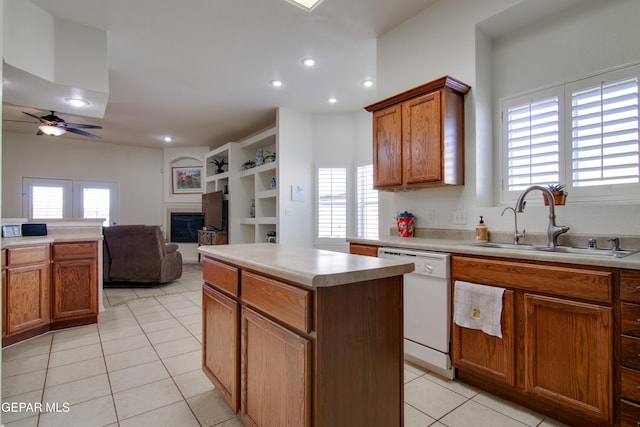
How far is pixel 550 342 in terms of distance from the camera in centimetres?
173

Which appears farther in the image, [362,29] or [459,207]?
[362,29]

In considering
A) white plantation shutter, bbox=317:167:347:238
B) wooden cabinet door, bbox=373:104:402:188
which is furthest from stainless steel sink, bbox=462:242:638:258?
white plantation shutter, bbox=317:167:347:238

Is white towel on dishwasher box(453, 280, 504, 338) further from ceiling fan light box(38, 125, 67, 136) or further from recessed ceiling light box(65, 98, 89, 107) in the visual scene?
ceiling fan light box(38, 125, 67, 136)

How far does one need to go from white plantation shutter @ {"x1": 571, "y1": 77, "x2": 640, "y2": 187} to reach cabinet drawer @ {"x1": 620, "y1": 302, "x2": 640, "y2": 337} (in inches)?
41.1

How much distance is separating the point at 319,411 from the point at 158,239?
4.56 metres

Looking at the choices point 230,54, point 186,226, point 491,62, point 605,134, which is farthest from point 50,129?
point 605,134

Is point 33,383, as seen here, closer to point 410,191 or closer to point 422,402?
point 422,402

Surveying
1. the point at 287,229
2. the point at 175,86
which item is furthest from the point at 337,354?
→ the point at 175,86

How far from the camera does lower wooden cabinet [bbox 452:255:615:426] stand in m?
1.57

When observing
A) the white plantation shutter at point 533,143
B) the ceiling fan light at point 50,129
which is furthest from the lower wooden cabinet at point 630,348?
the ceiling fan light at point 50,129

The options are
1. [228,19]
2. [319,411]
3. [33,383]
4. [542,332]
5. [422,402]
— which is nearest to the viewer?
[319,411]

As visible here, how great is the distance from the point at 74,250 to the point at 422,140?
11.8 ft

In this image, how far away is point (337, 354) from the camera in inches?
48.2

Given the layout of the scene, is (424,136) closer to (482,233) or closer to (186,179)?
(482,233)
